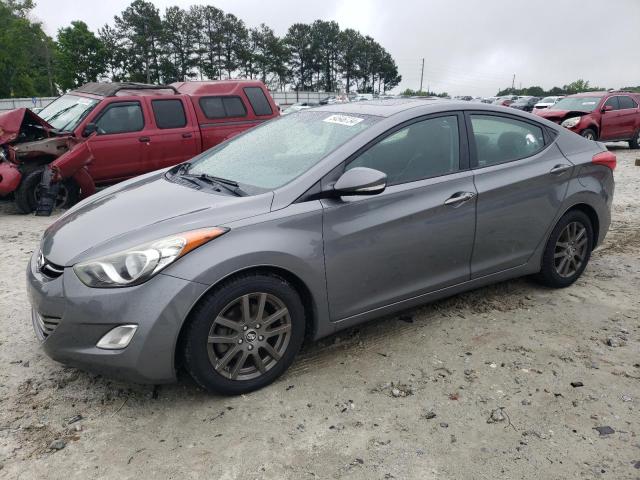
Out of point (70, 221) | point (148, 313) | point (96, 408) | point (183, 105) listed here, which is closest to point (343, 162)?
point (148, 313)

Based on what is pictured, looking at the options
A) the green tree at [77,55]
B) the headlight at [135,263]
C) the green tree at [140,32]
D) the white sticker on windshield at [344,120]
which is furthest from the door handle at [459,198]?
the green tree at [140,32]

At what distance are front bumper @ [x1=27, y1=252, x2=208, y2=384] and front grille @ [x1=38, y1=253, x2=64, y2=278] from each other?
0.14 feet

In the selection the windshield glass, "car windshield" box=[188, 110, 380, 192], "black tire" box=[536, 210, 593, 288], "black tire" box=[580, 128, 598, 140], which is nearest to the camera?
"car windshield" box=[188, 110, 380, 192]

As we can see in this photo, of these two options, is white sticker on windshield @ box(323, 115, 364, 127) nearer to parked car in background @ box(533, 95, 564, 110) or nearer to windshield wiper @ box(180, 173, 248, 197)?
windshield wiper @ box(180, 173, 248, 197)

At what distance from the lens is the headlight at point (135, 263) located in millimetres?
2596

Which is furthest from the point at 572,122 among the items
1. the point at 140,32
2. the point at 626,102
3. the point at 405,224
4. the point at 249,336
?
the point at 140,32

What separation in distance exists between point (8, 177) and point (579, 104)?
44.3 feet

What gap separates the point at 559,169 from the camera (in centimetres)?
404

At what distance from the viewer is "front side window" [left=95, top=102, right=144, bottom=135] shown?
814 centimetres

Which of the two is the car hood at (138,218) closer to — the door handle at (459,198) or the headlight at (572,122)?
the door handle at (459,198)

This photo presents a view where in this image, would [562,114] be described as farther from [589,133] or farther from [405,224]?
[405,224]

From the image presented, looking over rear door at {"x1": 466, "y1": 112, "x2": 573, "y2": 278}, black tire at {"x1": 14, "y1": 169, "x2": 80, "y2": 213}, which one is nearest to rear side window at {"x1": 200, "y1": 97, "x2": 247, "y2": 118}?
black tire at {"x1": 14, "y1": 169, "x2": 80, "y2": 213}

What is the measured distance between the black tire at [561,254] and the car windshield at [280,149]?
6.03 feet

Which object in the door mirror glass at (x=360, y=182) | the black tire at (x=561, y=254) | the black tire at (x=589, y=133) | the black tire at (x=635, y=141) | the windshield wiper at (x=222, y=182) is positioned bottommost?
the black tire at (x=635, y=141)
